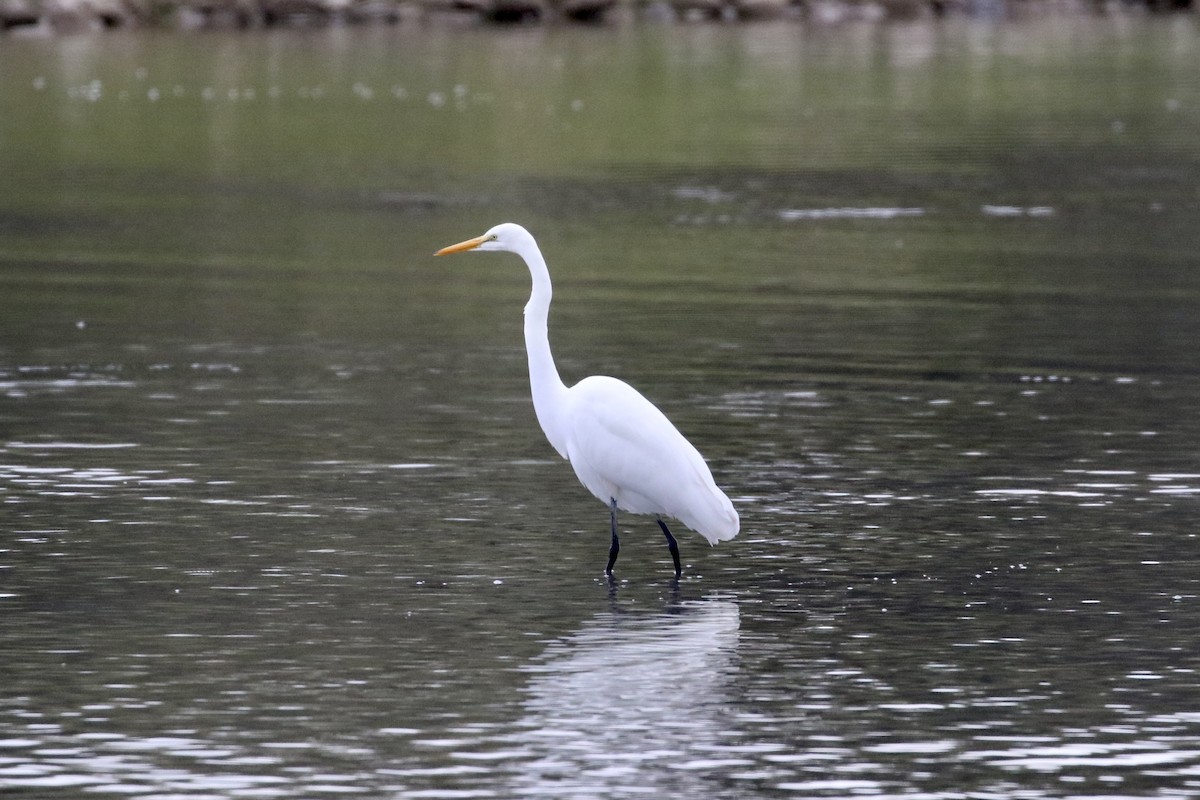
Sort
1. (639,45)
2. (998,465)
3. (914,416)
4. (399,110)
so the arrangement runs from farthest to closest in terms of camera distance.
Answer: (639,45) → (399,110) → (914,416) → (998,465)

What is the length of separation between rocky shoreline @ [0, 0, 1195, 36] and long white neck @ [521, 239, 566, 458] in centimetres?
6777

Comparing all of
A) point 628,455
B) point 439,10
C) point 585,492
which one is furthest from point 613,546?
point 439,10

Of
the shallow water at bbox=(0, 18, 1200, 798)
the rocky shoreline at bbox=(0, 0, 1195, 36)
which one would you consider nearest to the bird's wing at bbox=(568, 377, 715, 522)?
the shallow water at bbox=(0, 18, 1200, 798)

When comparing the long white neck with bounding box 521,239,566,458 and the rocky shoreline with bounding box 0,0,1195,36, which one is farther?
the rocky shoreline with bounding box 0,0,1195,36

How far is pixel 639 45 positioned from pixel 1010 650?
63.4 metres

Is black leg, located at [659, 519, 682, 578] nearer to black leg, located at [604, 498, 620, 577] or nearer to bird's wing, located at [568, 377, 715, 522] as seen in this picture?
bird's wing, located at [568, 377, 715, 522]

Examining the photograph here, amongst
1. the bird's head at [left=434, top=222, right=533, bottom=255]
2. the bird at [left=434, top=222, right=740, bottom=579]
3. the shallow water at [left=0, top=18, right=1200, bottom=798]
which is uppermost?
the bird's head at [left=434, top=222, right=533, bottom=255]

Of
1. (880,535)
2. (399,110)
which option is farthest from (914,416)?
(399,110)

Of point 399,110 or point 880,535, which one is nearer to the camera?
point 880,535

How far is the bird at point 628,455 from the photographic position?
11695mm

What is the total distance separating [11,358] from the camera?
1836 cm

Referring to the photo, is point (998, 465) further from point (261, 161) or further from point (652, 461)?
point (261, 161)

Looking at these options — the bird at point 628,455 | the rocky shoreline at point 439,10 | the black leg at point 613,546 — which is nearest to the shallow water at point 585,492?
the black leg at point 613,546

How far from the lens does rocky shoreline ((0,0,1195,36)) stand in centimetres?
7944
